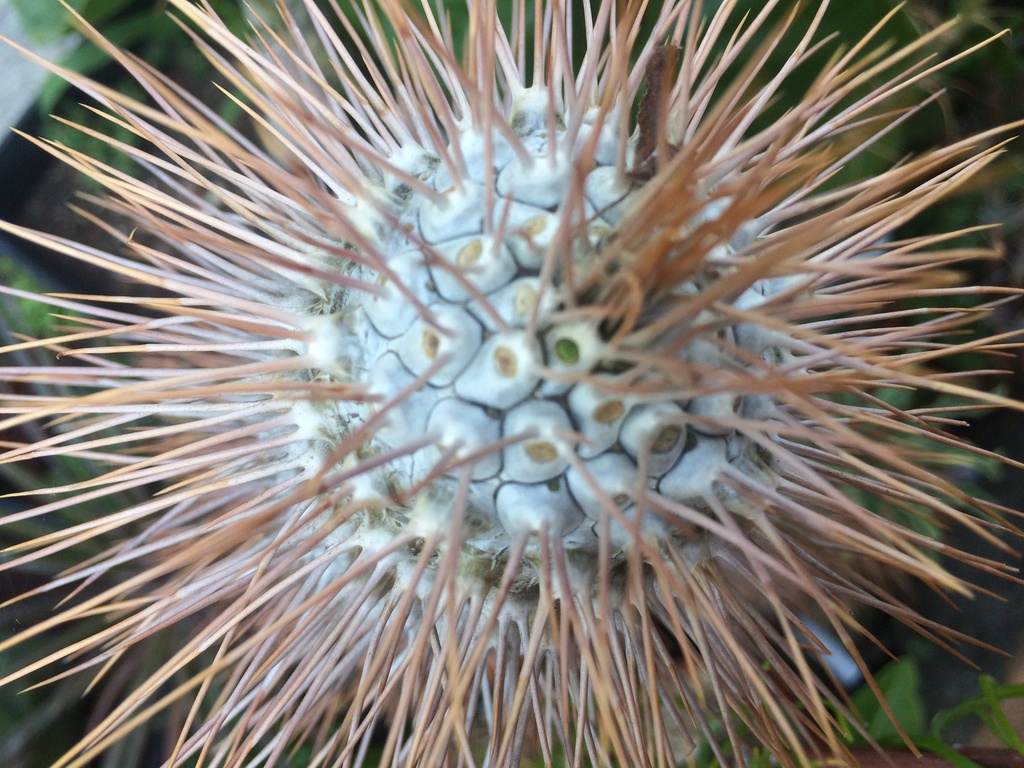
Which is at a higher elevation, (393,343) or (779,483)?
(393,343)

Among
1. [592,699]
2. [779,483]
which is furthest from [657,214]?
[592,699]

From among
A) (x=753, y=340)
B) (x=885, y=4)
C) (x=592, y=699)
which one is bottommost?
(x=592, y=699)

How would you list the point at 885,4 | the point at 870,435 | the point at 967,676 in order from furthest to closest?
the point at 967,676 < the point at 885,4 < the point at 870,435

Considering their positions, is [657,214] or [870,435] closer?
[657,214]

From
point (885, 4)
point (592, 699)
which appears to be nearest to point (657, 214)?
point (592, 699)

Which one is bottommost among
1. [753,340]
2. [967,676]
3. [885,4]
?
[967,676]

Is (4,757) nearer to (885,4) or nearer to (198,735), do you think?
(198,735)

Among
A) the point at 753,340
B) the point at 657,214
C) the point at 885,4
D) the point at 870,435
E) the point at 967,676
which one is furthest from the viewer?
the point at 967,676

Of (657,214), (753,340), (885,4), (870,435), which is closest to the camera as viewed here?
(657,214)

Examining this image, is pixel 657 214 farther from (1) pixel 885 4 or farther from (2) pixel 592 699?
(1) pixel 885 4
